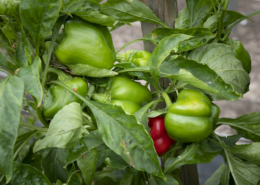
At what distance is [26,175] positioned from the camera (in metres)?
0.56

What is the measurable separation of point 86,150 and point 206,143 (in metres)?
0.29

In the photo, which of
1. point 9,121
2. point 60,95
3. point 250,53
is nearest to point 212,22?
point 60,95

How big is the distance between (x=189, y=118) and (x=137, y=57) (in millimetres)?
234

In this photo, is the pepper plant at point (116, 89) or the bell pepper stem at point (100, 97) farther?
the bell pepper stem at point (100, 97)

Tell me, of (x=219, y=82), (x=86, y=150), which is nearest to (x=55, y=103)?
(x=86, y=150)

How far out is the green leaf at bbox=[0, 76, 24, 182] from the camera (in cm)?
38

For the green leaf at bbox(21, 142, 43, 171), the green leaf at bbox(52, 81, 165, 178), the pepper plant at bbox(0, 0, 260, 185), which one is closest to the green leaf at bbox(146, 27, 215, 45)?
the pepper plant at bbox(0, 0, 260, 185)

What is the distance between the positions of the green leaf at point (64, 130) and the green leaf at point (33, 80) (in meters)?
0.06

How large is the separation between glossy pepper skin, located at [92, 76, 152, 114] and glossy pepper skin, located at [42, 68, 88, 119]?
5 cm

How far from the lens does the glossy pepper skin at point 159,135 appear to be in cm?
58

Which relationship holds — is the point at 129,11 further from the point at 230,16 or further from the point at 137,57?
the point at 230,16

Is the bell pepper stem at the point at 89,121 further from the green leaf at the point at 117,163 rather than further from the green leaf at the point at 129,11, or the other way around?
the green leaf at the point at 129,11

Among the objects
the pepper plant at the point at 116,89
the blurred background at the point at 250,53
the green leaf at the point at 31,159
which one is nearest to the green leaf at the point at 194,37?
the pepper plant at the point at 116,89

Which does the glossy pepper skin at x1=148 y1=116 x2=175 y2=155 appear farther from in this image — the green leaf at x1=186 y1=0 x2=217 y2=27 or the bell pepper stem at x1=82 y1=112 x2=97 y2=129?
the green leaf at x1=186 y1=0 x2=217 y2=27
